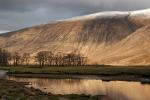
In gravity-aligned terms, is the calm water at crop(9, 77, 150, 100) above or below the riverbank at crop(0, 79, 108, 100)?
below

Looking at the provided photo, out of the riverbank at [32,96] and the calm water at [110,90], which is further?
the calm water at [110,90]

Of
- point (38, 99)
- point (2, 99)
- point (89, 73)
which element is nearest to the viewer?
point (2, 99)

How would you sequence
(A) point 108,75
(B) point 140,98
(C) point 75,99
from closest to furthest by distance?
(C) point 75,99 → (B) point 140,98 → (A) point 108,75

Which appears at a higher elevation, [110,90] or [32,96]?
[32,96]

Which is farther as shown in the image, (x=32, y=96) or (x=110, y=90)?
(x=110, y=90)

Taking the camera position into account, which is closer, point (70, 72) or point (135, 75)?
point (135, 75)

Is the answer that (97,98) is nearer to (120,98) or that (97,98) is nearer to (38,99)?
(120,98)

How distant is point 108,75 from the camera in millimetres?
140375

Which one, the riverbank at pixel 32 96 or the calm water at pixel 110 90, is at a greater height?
the riverbank at pixel 32 96

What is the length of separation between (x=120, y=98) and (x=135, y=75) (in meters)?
63.4

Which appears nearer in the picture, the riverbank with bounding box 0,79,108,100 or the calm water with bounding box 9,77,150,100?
the riverbank with bounding box 0,79,108,100

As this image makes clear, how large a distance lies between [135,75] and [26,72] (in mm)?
59571

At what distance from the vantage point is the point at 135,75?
425 ft

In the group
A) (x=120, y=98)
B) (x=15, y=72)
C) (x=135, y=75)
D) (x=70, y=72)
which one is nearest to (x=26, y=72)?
(x=15, y=72)
